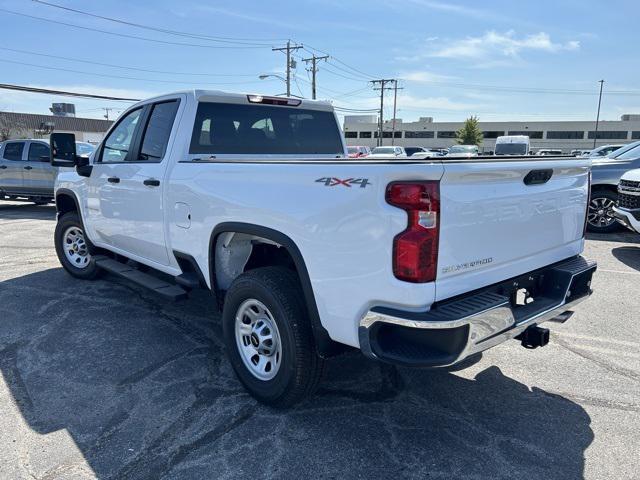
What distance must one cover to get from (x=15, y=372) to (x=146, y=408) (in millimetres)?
1294

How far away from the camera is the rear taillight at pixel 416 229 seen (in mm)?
2244

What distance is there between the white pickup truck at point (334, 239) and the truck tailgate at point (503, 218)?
10 mm

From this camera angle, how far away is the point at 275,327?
303 centimetres

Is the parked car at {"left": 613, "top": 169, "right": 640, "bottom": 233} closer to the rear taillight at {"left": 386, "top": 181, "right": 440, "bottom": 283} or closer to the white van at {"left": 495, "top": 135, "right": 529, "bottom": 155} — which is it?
the rear taillight at {"left": 386, "top": 181, "right": 440, "bottom": 283}

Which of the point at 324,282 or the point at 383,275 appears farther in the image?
the point at 324,282

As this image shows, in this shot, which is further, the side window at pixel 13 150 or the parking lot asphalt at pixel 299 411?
the side window at pixel 13 150

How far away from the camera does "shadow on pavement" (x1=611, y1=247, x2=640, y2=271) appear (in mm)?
7120

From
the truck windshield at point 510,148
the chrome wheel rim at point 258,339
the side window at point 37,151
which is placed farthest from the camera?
the truck windshield at point 510,148

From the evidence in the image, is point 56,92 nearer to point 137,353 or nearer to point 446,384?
point 137,353

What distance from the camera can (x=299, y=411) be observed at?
10.3ft

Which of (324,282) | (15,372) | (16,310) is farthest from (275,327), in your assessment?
(16,310)

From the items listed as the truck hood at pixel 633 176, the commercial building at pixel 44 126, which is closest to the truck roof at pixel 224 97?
the truck hood at pixel 633 176

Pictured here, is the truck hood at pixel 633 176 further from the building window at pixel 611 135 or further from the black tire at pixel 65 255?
the building window at pixel 611 135

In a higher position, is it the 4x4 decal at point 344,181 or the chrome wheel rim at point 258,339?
the 4x4 decal at point 344,181
